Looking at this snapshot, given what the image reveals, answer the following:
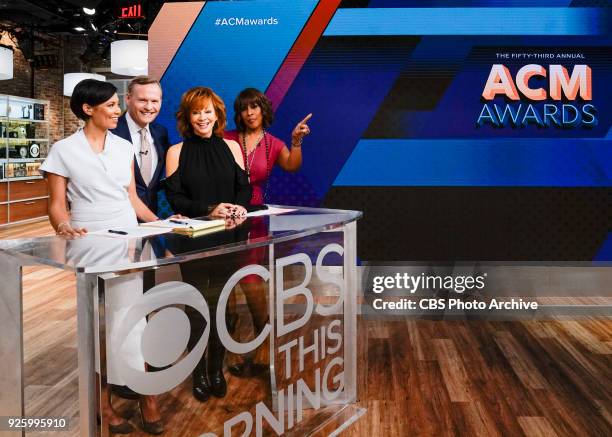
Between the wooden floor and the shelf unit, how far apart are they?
5180 millimetres

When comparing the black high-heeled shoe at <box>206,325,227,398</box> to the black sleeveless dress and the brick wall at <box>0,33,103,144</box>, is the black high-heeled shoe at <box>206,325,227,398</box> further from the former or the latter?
the brick wall at <box>0,33,103,144</box>

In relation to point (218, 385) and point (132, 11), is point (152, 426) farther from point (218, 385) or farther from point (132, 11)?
point (132, 11)

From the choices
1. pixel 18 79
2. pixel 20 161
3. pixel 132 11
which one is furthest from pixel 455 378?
pixel 18 79

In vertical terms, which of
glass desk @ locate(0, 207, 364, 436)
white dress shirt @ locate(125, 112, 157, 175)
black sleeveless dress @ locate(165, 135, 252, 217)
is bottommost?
glass desk @ locate(0, 207, 364, 436)

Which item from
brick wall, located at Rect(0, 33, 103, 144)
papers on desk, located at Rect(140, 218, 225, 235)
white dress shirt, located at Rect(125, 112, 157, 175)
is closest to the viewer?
papers on desk, located at Rect(140, 218, 225, 235)

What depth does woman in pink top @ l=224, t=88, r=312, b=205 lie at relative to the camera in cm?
373

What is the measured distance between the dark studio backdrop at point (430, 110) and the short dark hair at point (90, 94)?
194cm

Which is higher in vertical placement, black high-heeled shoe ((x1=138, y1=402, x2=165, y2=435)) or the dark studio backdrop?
the dark studio backdrop

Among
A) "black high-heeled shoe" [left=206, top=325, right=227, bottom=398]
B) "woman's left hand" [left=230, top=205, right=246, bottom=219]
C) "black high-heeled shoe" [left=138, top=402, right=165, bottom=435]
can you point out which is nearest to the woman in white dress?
"woman's left hand" [left=230, top=205, right=246, bottom=219]

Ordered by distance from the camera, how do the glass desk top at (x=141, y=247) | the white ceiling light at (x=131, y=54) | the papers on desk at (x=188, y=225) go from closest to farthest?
the glass desk top at (x=141, y=247) → the papers on desk at (x=188, y=225) → the white ceiling light at (x=131, y=54)

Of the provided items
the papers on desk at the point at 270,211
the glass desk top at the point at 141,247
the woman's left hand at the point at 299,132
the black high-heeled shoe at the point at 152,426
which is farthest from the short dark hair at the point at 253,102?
the black high-heeled shoe at the point at 152,426

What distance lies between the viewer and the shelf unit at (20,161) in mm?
9539

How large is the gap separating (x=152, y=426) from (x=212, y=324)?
1.24 ft

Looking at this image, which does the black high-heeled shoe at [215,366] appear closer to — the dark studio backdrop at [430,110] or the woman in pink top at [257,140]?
the woman in pink top at [257,140]
